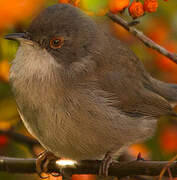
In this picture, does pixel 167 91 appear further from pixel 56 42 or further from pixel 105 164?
pixel 56 42

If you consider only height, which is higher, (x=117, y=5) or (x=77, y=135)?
(x=117, y=5)

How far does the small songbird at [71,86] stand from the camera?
4152 millimetres

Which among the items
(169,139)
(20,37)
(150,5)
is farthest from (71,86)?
(169,139)

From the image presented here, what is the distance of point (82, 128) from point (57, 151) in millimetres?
512

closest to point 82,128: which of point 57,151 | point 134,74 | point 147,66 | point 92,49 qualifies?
point 57,151

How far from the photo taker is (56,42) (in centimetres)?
427

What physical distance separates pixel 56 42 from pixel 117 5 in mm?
945

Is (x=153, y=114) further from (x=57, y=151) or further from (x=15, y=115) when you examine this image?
(x=15, y=115)

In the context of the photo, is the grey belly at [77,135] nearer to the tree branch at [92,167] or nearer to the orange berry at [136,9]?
the tree branch at [92,167]

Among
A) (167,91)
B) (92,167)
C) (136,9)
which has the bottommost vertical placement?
(92,167)

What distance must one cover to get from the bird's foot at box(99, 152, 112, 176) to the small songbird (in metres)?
0.07

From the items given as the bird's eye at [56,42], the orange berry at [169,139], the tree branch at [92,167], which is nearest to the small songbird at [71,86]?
the bird's eye at [56,42]

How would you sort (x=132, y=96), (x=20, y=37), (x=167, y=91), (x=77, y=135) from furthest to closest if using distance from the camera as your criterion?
(x=167, y=91) < (x=132, y=96) < (x=77, y=135) < (x=20, y=37)

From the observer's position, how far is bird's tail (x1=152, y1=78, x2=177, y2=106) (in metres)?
5.72
